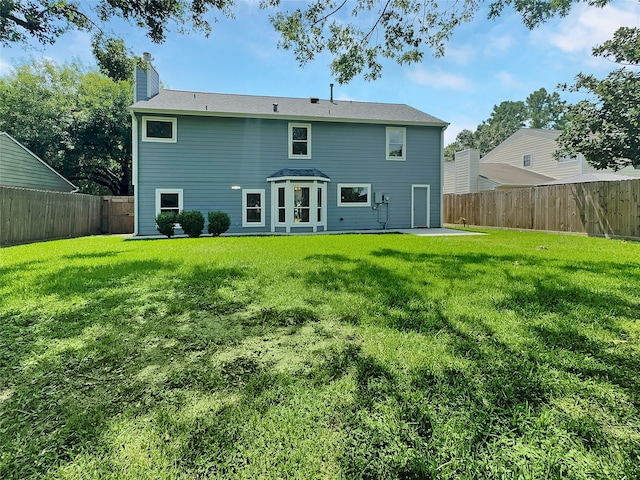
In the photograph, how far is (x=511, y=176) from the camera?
21.5 metres

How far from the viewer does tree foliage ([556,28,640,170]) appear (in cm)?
1120

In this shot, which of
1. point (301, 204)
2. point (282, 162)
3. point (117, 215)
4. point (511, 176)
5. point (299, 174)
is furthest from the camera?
point (511, 176)

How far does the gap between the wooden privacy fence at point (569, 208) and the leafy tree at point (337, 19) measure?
643 cm

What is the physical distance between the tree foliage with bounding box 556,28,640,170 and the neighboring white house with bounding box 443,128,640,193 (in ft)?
25.6

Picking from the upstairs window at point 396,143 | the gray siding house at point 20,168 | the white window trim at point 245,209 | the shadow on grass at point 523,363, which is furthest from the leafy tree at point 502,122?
the shadow on grass at point 523,363

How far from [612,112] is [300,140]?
37.5 feet

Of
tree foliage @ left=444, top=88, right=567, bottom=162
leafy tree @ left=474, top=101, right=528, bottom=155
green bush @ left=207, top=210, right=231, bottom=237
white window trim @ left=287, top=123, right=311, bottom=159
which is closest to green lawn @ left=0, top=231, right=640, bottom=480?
green bush @ left=207, top=210, right=231, bottom=237

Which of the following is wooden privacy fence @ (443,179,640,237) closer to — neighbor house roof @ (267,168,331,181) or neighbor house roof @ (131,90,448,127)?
neighbor house roof @ (131,90,448,127)

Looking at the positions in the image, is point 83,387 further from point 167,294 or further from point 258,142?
point 258,142

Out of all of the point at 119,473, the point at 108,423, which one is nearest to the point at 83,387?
the point at 108,423

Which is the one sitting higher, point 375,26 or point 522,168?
point 522,168

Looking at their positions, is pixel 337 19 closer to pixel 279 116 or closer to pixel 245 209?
pixel 279 116

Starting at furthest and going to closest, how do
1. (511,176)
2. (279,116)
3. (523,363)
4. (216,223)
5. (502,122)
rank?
(502,122)
(511,176)
(279,116)
(216,223)
(523,363)

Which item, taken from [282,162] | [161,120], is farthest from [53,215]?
[282,162]
